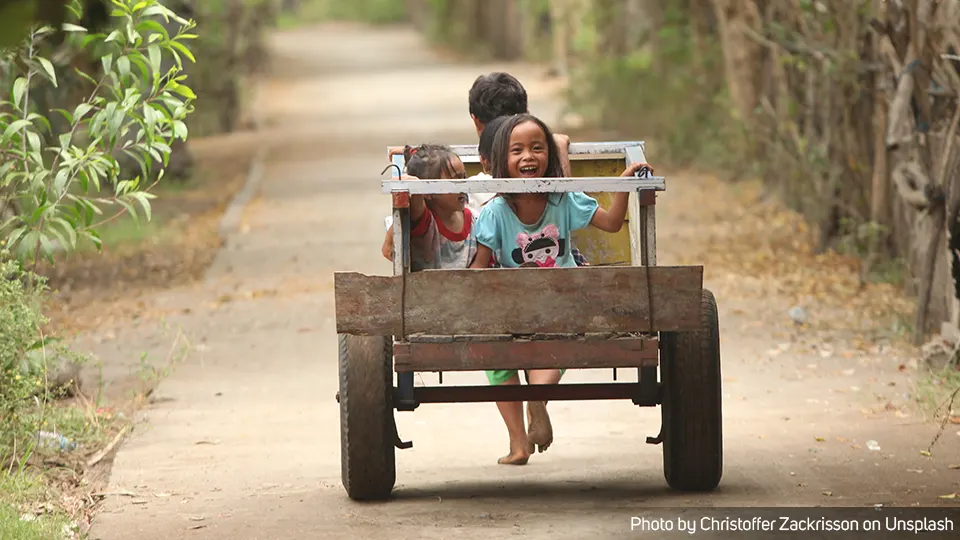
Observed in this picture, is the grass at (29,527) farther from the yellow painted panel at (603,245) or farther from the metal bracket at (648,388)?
the yellow painted panel at (603,245)

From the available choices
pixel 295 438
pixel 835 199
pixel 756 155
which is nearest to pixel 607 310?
pixel 295 438

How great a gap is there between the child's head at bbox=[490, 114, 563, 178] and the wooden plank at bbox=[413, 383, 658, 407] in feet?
2.80

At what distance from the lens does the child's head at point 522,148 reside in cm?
635

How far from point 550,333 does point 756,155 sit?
44.0ft

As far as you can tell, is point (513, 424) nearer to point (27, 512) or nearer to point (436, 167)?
point (436, 167)

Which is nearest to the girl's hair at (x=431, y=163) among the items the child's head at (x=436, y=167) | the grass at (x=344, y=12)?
the child's head at (x=436, y=167)

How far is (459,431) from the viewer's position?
325 inches

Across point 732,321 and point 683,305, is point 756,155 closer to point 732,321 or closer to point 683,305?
point 732,321

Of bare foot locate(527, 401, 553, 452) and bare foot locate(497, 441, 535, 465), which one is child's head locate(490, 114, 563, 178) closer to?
bare foot locate(527, 401, 553, 452)

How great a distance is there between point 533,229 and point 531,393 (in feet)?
2.15

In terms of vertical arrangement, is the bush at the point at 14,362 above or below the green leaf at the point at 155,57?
below

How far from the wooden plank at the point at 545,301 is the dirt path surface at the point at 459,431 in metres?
0.70

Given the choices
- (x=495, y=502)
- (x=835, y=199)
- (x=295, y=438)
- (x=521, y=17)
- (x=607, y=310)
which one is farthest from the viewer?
(x=521, y=17)

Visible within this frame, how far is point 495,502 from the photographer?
627 centimetres
